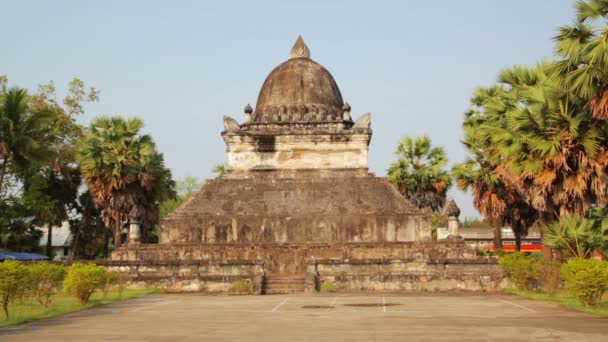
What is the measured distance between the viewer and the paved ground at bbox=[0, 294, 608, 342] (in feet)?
35.4

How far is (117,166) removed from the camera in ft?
108

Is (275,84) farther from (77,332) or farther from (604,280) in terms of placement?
(77,332)

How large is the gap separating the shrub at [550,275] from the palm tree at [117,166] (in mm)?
20075

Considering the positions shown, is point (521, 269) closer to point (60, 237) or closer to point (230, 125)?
point (230, 125)

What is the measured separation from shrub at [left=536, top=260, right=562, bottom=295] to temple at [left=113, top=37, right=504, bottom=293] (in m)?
4.54

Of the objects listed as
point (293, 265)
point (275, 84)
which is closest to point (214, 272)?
point (293, 265)

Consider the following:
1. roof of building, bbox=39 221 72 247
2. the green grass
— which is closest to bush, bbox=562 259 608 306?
the green grass

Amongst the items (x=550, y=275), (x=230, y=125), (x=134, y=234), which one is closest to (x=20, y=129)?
(x=134, y=234)

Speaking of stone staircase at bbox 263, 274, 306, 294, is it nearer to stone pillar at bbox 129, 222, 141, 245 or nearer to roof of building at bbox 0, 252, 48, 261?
stone pillar at bbox 129, 222, 141, 245

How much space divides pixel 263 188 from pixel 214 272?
314 inches

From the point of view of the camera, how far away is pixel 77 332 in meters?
11.5

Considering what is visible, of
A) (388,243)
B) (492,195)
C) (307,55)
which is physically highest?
(307,55)

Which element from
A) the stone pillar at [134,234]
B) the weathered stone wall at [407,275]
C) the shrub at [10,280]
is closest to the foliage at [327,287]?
the weathered stone wall at [407,275]

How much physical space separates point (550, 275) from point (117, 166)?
21.0 metres
